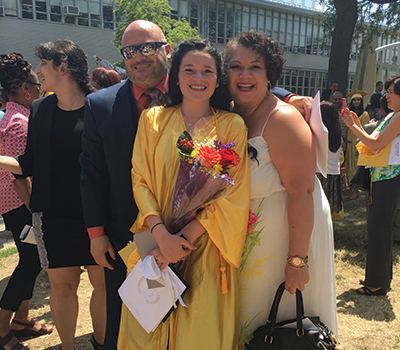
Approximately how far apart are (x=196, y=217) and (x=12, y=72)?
229 centimetres

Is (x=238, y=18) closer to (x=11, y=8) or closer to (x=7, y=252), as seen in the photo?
(x=11, y=8)

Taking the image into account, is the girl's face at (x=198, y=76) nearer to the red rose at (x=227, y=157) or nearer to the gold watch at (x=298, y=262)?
the red rose at (x=227, y=157)

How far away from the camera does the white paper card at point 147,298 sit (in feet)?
5.69

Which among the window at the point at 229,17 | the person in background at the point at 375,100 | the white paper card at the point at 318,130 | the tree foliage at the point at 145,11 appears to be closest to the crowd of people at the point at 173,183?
the white paper card at the point at 318,130

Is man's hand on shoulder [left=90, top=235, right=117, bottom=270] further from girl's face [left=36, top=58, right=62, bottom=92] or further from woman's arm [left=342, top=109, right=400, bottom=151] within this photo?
woman's arm [left=342, top=109, right=400, bottom=151]

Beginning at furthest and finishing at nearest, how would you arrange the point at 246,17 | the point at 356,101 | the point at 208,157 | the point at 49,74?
1. the point at 246,17
2. the point at 356,101
3. the point at 49,74
4. the point at 208,157

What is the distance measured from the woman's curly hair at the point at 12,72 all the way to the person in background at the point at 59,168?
67cm

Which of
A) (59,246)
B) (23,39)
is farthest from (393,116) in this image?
(23,39)

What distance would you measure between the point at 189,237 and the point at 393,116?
272 cm

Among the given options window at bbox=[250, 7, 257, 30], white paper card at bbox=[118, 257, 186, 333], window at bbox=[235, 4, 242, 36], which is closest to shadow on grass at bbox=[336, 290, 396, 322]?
white paper card at bbox=[118, 257, 186, 333]

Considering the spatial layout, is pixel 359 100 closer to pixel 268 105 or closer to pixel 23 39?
pixel 268 105

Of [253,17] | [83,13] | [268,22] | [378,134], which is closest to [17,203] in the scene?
[378,134]

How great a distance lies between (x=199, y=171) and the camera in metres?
1.60

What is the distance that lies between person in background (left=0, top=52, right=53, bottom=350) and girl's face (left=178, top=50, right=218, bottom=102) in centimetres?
168
